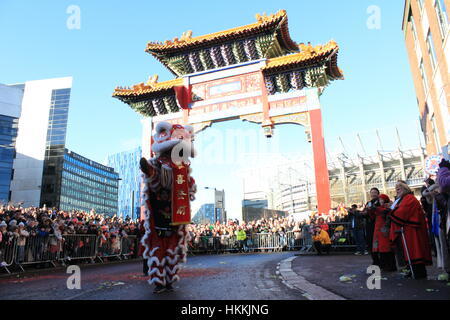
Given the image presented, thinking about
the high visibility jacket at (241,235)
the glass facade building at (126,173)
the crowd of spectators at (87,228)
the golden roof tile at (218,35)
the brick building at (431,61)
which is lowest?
the high visibility jacket at (241,235)

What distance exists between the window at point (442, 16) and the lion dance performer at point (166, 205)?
46.8ft

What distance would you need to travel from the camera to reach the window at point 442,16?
45.2 ft

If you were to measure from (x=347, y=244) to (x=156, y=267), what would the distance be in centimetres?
1075

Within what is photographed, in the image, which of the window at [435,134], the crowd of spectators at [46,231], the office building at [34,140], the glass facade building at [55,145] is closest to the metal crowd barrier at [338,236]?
the crowd of spectators at [46,231]

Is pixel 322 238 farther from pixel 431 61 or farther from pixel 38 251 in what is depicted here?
pixel 431 61

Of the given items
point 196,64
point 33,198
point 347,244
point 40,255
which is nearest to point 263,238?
point 347,244

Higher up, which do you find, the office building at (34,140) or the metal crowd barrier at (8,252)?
the office building at (34,140)

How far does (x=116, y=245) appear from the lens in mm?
12578

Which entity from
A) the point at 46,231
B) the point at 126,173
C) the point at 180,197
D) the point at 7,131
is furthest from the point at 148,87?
the point at 126,173

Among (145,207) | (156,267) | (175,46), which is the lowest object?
(156,267)

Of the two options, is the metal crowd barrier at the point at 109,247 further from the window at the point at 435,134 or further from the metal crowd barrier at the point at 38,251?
the window at the point at 435,134
